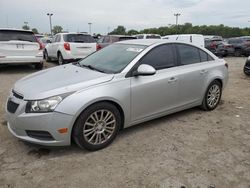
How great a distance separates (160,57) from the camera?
13.7ft

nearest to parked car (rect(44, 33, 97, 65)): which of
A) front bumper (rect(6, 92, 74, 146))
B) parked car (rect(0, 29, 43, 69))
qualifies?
parked car (rect(0, 29, 43, 69))

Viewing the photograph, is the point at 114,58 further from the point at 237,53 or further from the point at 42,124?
the point at 237,53

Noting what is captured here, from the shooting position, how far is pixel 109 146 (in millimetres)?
3578

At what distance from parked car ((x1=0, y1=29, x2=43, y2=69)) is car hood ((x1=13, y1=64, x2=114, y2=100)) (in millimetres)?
5448

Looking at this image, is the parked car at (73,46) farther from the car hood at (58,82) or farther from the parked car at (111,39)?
the car hood at (58,82)

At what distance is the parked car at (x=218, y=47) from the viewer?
16984 millimetres

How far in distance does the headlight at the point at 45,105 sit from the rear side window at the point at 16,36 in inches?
257

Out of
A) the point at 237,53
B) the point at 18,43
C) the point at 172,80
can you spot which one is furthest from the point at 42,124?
the point at 237,53

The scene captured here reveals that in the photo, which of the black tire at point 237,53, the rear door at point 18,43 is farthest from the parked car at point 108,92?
the black tire at point 237,53

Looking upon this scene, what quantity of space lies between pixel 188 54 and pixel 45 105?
281cm

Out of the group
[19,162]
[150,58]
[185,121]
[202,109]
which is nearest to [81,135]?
[19,162]

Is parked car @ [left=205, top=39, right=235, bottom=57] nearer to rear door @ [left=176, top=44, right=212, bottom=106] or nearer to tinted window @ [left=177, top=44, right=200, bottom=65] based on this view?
rear door @ [left=176, top=44, right=212, bottom=106]

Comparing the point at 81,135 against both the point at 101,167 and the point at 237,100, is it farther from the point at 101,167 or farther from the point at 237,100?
the point at 237,100

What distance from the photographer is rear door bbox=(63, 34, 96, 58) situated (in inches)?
408
